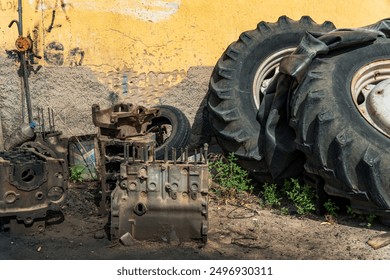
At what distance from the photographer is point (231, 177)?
16.0ft

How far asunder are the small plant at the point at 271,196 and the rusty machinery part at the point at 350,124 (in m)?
0.53

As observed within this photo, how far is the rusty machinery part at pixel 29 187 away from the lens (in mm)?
3666

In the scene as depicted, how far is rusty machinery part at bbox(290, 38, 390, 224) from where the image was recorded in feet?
12.4

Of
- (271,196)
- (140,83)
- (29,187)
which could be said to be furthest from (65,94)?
(271,196)

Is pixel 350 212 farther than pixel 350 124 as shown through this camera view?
Yes

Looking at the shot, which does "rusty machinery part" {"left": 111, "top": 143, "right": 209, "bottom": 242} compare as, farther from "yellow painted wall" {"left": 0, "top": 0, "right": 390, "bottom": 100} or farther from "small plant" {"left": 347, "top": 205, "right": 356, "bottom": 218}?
"yellow painted wall" {"left": 0, "top": 0, "right": 390, "bottom": 100}

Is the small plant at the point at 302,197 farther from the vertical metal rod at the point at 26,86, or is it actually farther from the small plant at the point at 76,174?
the vertical metal rod at the point at 26,86

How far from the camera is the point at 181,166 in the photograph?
144 inches

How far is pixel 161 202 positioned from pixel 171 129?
1.91 m

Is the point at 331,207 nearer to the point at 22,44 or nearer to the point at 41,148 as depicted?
the point at 41,148

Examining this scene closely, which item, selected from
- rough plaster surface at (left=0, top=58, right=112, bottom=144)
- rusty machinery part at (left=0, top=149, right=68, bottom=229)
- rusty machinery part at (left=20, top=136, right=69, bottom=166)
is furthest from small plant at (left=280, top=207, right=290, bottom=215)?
rough plaster surface at (left=0, top=58, right=112, bottom=144)

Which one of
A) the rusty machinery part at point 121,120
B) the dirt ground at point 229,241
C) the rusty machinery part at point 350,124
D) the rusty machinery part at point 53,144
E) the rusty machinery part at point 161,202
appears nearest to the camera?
the dirt ground at point 229,241

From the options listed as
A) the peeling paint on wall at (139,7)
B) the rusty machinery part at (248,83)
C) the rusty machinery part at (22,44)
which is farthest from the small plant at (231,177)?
the rusty machinery part at (22,44)

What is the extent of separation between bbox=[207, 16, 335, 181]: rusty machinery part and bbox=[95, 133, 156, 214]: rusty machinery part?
0.94 meters
